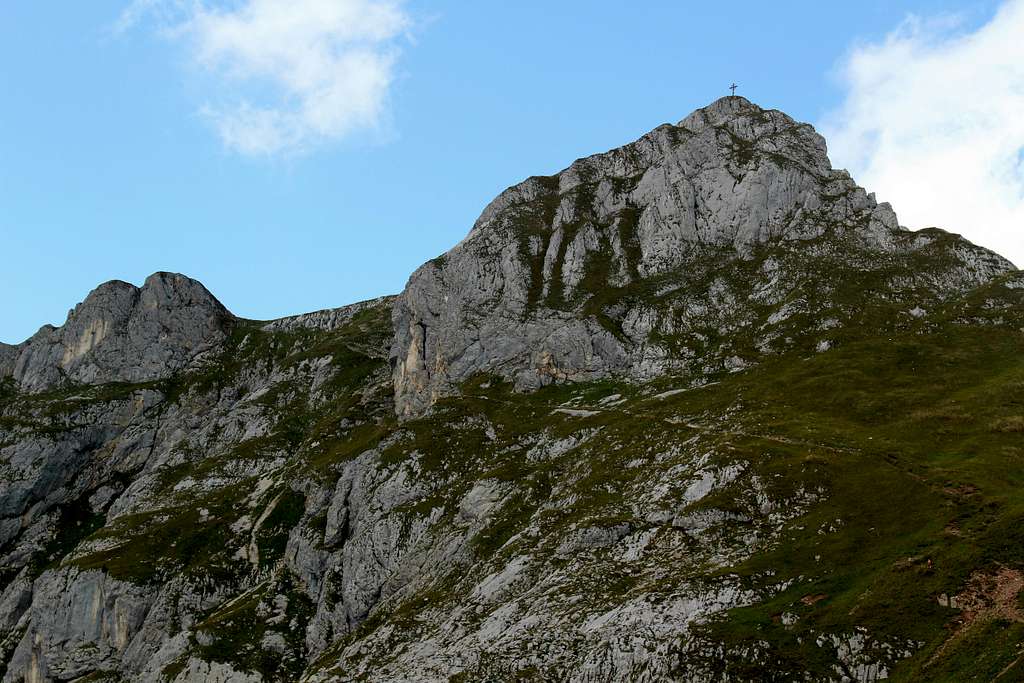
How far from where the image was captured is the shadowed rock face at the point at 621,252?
453 feet

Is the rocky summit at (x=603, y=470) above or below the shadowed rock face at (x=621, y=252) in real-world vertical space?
below

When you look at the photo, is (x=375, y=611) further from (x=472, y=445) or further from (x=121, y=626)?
(x=121, y=626)

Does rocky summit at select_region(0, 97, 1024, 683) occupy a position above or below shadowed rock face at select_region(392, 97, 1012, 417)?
below

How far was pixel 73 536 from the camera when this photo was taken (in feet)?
551

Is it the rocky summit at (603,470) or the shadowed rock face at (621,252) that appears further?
the shadowed rock face at (621,252)

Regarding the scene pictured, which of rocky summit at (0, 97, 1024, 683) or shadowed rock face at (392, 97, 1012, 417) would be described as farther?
shadowed rock face at (392, 97, 1012, 417)

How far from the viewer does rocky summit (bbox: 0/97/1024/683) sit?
61469mm

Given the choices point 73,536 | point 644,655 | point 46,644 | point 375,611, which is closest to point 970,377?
point 644,655

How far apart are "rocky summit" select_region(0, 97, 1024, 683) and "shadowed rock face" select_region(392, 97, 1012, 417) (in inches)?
26.3

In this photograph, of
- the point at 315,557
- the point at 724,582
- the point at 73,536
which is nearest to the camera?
the point at 724,582

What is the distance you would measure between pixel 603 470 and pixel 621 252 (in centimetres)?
7365

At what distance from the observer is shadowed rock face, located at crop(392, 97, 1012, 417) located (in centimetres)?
13812

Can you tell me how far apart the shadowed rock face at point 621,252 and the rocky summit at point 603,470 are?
667mm

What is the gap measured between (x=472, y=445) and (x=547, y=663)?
51.8 metres
